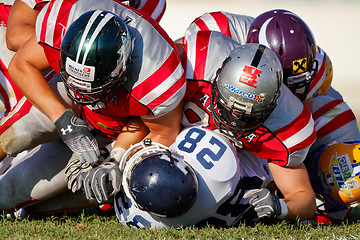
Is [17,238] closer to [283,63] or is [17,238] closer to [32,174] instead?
[32,174]

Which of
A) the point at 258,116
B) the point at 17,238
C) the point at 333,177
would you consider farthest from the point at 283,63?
the point at 17,238

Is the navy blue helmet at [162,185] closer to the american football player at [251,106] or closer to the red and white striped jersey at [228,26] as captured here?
the american football player at [251,106]

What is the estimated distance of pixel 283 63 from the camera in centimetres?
477

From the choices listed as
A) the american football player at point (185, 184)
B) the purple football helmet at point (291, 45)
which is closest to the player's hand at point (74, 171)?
the american football player at point (185, 184)

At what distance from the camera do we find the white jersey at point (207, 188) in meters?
4.27

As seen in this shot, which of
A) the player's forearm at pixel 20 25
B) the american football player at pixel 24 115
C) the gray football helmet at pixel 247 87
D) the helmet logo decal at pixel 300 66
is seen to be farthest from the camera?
the player's forearm at pixel 20 25

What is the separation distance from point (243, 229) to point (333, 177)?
1.11m

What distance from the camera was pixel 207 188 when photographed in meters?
4.26

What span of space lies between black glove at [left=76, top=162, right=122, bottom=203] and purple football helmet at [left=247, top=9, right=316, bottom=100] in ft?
5.24

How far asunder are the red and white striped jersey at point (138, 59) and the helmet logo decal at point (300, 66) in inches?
38.5

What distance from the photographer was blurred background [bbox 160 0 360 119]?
1802 cm

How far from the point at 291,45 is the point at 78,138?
1.83 meters

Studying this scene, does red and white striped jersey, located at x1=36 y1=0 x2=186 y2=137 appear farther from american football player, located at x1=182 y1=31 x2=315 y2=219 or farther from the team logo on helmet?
the team logo on helmet

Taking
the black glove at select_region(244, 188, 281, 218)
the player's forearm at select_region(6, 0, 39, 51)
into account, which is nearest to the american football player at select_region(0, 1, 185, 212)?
the player's forearm at select_region(6, 0, 39, 51)
